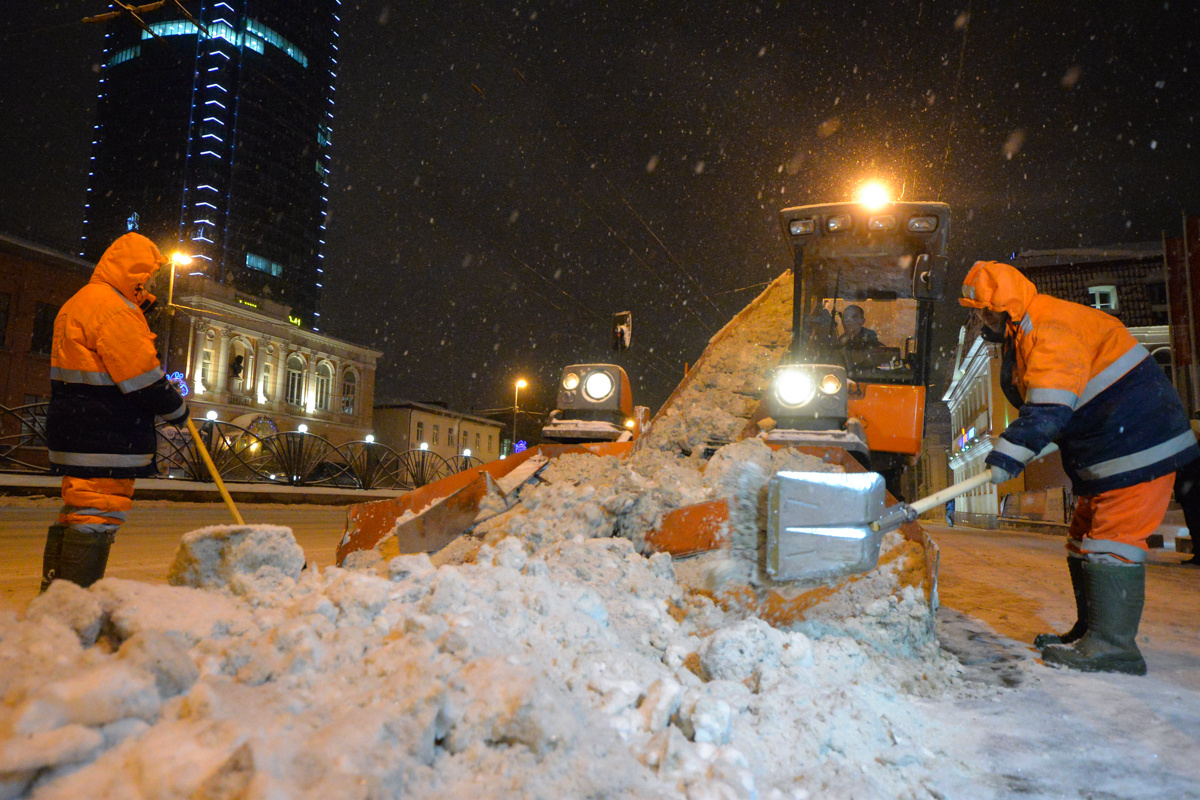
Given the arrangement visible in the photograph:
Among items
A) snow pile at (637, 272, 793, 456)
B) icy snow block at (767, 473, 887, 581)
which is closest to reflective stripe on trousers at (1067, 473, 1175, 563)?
icy snow block at (767, 473, 887, 581)

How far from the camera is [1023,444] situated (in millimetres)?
3102

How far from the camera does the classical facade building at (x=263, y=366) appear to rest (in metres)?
39.2

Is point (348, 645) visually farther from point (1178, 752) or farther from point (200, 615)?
point (1178, 752)

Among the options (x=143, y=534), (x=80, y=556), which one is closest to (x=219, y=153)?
(x=143, y=534)

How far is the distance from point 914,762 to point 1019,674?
55.5 inches

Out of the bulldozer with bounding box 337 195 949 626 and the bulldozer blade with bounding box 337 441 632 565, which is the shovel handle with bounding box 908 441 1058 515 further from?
the bulldozer blade with bounding box 337 441 632 565

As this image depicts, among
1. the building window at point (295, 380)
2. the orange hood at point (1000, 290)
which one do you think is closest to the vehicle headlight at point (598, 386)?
the orange hood at point (1000, 290)

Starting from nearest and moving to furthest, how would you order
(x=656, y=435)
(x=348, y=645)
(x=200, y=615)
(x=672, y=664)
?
(x=348, y=645) → (x=200, y=615) → (x=672, y=664) → (x=656, y=435)

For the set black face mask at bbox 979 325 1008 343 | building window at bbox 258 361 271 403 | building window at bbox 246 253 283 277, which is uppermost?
building window at bbox 246 253 283 277

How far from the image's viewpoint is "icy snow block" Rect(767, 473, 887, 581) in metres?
2.96

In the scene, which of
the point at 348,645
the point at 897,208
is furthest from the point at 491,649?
the point at 897,208

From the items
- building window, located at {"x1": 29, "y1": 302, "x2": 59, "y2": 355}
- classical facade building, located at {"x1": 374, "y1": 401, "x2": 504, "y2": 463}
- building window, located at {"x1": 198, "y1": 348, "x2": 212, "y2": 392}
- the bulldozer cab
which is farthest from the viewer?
classical facade building, located at {"x1": 374, "y1": 401, "x2": 504, "y2": 463}

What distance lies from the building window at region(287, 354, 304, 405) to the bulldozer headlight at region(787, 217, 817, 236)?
46.3 metres

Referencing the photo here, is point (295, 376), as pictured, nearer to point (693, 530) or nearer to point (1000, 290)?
point (693, 530)
